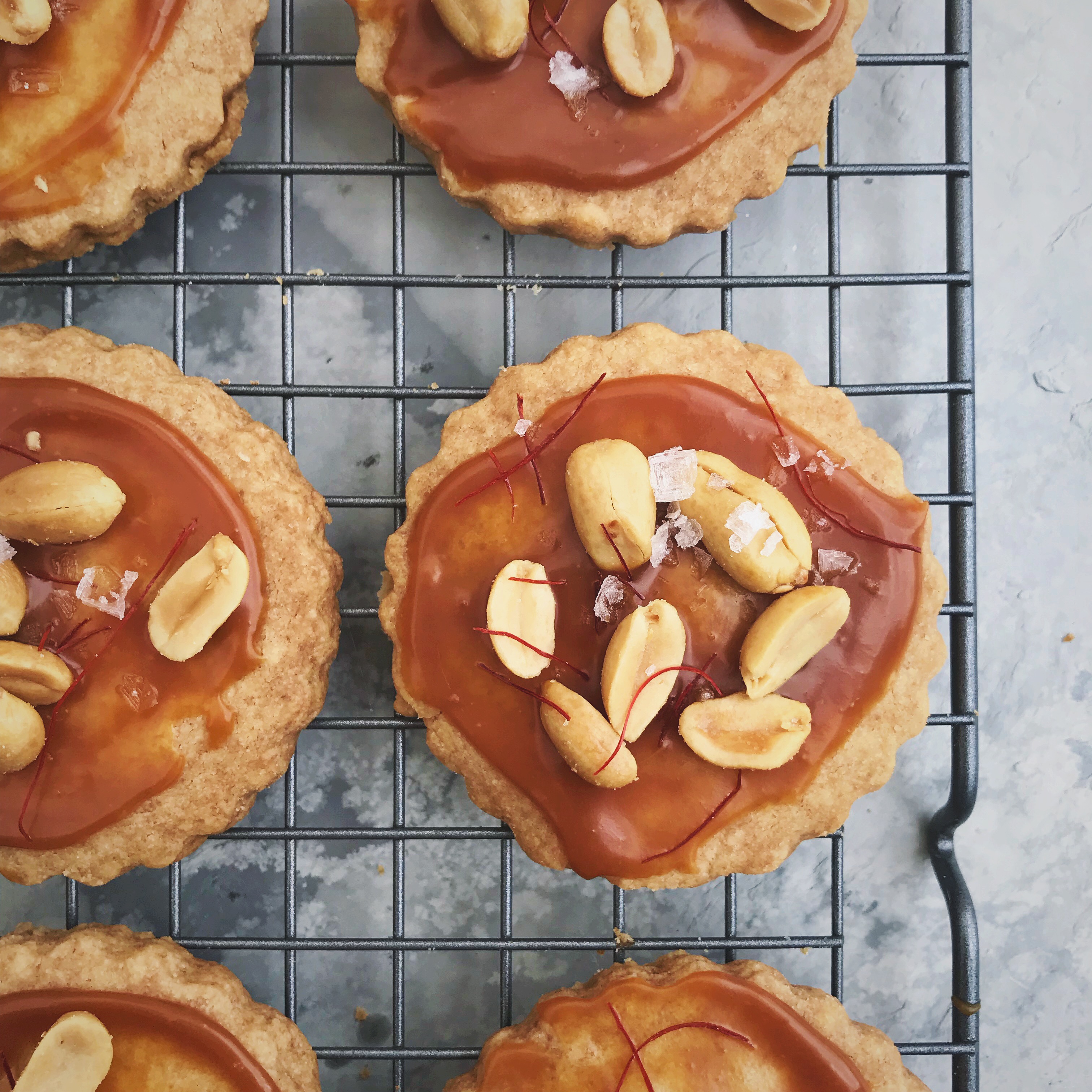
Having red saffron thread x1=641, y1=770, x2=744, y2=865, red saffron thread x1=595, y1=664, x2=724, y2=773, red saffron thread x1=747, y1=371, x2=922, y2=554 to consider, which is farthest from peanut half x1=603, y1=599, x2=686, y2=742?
red saffron thread x1=747, y1=371, x2=922, y2=554

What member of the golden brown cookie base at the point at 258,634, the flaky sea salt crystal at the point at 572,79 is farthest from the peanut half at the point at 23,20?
the flaky sea salt crystal at the point at 572,79

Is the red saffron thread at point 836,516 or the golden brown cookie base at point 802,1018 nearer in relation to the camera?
the red saffron thread at point 836,516

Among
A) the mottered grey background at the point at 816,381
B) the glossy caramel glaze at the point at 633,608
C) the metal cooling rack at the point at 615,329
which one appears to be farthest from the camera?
the mottered grey background at the point at 816,381

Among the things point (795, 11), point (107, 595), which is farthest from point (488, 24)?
point (107, 595)

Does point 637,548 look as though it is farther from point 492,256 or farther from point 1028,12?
point 1028,12

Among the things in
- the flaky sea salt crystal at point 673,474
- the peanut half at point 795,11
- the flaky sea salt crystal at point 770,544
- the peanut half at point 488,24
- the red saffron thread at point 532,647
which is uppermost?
the peanut half at point 795,11

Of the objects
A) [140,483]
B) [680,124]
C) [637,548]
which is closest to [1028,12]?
[680,124]

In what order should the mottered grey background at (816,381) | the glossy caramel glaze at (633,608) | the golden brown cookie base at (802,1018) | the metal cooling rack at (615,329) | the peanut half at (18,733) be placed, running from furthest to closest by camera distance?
the mottered grey background at (816,381) → the metal cooling rack at (615,329) → the golden brown cookie base at (802,1018) → the glossy caramel glaze at (633,608) → the peanut half at (18,733)

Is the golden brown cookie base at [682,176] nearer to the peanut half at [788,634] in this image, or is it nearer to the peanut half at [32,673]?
the peanut half at [788,634]
